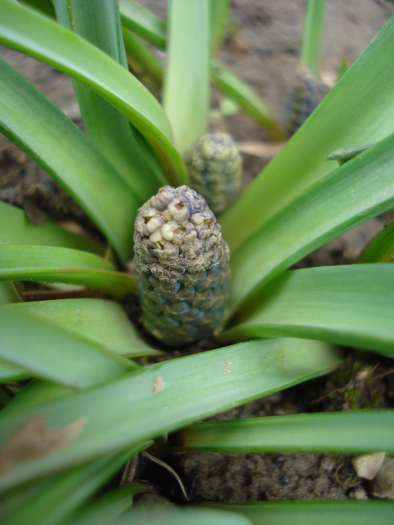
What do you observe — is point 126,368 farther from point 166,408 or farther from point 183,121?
point 183,121

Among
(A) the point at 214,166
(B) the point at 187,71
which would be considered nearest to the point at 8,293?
(A) the point at 214,166

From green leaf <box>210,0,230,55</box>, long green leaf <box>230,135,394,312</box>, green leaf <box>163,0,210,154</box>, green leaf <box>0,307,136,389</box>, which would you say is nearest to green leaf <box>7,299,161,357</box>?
green leaf <box>0,307,136,389</box>

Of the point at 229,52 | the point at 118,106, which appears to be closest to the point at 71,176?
the point at 118,106

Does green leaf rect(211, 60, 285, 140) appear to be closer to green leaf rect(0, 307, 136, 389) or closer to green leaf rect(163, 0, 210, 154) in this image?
green leaf rect(163, 0, 210, 154)

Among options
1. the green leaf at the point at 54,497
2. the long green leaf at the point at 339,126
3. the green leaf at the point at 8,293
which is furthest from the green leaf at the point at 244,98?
the green leaf at the point at 54,497

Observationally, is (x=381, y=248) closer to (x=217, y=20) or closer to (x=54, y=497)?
(x=54, y=497)

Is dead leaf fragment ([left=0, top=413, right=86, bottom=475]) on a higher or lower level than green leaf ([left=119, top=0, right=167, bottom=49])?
lower
